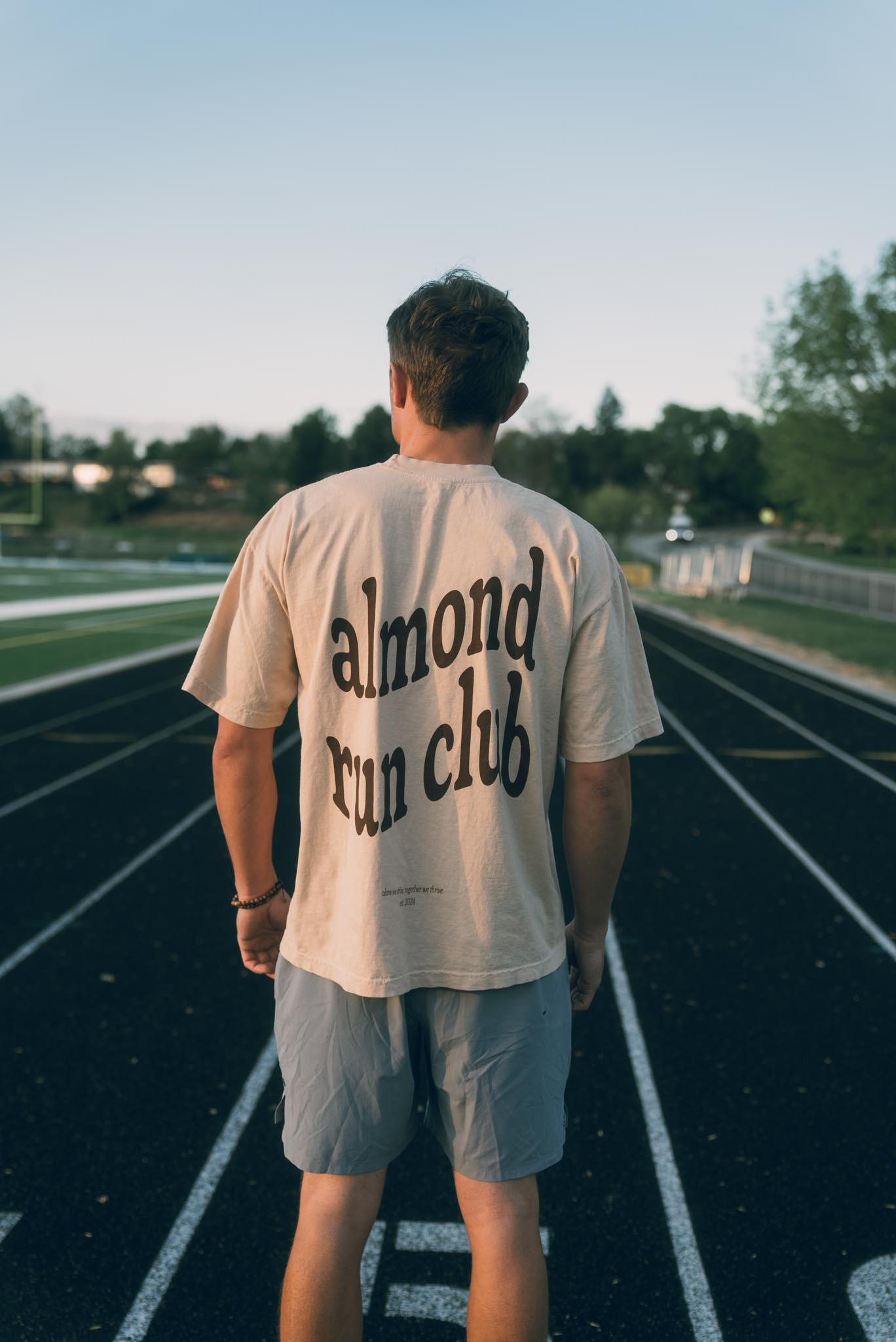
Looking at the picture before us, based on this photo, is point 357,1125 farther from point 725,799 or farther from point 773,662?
point 773,662

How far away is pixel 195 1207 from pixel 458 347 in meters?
2.32

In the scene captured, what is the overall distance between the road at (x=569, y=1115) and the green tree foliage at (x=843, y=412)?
23.1 m

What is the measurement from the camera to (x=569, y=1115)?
11.5 ft

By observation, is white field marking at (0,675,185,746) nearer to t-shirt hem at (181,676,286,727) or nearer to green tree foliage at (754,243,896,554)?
t-shirt hem at (181,676,286,727)

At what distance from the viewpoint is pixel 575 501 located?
385 ft

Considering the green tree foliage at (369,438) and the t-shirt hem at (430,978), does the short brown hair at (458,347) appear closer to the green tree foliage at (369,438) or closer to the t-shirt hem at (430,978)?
the t-shirt hem at (430,978)

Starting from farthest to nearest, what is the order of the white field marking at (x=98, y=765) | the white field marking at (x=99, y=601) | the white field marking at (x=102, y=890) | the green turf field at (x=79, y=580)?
1. the green turf field at (x=79, y=580)
2. the white field marking at (x=99, y=601)
3. the white field marking at (x=98, y=765)
4. the white field marking at (x=102, y=890)

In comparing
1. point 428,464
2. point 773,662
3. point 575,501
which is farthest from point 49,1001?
point 575,501

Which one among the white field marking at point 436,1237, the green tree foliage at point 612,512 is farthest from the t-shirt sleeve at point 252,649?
the green tree foliage at point 612,512

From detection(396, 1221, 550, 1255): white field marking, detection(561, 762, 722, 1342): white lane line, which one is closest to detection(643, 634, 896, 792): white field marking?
detection(561, 762, 722, 1342): white lane line

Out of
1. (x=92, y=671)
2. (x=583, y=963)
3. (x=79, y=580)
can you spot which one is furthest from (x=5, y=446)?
(x=583, y=963)

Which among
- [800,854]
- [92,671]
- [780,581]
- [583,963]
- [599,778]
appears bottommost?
[780,581]

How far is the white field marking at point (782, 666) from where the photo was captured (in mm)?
14062

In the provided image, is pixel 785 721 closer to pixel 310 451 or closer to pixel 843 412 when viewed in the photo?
pixel 843 412
